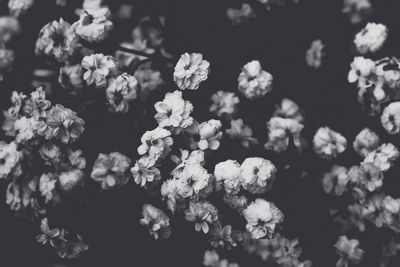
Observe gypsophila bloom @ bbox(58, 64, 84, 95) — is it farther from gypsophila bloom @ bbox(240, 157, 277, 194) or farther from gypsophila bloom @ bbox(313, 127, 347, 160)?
gypsophila bloom @ bbox(313, 127, 347, 160)

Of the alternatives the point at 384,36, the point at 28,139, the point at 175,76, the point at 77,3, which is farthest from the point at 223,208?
the point at 77,3

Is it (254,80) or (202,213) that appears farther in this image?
(254,80)

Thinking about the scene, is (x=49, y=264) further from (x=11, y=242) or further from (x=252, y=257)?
(x=252, y=257)

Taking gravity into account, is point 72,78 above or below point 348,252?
above

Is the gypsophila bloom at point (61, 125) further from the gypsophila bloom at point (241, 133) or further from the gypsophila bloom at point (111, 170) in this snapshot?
the gypsophila bloom at point (241, 133)

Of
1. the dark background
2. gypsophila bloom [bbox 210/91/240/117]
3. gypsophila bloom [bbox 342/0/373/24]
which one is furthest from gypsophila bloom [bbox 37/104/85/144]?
gypsophila bloom [bbox 342/0/373/24]

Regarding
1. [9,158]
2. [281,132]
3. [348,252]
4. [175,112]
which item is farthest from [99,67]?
[348,252]

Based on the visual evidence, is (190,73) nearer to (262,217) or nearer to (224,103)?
A: (224,103)
